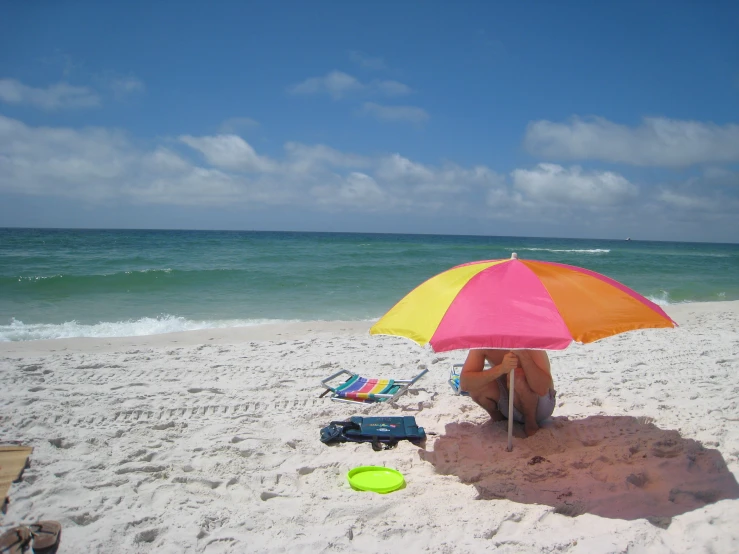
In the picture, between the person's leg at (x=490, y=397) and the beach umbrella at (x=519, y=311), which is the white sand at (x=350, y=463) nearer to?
the person's leg at (x=490, y=397)

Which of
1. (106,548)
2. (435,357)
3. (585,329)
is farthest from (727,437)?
(106,548)

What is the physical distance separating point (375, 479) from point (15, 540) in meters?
2.08

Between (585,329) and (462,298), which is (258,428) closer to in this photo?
(462,298)

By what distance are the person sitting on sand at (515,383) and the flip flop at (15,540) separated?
114 inches

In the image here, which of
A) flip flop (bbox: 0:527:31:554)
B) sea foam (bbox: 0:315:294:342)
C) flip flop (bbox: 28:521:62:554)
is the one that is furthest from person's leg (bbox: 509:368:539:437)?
sea foam (bbox: 0:315:294:342)

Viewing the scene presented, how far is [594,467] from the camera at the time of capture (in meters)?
3.40

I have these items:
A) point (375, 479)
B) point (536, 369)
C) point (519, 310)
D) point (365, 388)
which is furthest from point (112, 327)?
point (519, 310)

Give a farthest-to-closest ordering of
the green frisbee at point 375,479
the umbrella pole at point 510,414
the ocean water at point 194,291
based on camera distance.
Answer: the ocean water at point 194,291
the umbrella pole at point 510,414
the green frisbee at point 375,479

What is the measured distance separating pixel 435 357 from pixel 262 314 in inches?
231

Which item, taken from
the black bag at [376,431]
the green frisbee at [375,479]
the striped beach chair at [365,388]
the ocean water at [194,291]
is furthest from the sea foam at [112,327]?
the green frisbee at [375,479]

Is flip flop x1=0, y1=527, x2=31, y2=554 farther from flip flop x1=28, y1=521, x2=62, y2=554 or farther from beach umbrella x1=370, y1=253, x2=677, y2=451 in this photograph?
beach umbrella x1=370, y1=253, x2=677, y2=451

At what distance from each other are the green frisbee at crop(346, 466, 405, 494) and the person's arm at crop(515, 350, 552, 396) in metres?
1.21

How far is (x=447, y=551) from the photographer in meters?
2.58

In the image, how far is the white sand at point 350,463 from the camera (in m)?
2.72
